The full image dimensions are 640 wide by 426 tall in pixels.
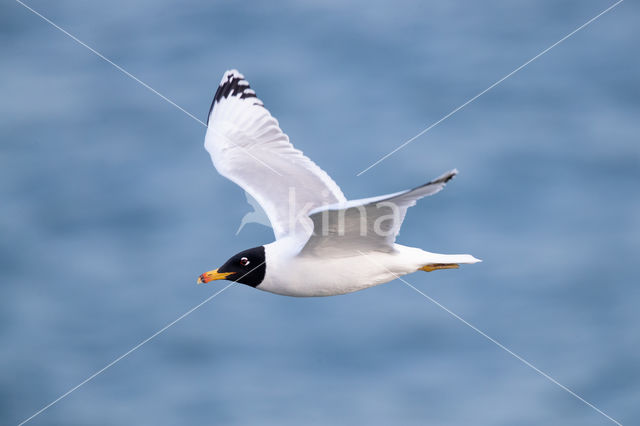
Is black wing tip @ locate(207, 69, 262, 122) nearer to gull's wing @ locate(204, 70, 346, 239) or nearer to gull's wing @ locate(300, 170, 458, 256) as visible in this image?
gull's wing @ locate(204, 70, 346, 239)

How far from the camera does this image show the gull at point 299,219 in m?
8.19

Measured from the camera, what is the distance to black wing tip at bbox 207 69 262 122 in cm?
1059

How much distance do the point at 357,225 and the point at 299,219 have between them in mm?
1185

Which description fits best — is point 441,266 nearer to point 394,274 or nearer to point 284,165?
point 394,274

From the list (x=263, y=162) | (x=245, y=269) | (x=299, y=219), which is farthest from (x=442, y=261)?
(x=263, y=162)

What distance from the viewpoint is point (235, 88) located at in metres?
10.6

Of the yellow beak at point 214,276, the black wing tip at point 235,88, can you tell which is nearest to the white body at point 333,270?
the yellow beak at point 214,276

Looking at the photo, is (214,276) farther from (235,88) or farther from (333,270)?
(235,88)

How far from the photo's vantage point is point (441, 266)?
9250mm

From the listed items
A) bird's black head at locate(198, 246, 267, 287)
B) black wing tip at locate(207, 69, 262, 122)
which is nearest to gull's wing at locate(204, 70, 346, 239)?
black wing tip at locate(207, 69, 262, 122)

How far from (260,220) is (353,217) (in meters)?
1.85

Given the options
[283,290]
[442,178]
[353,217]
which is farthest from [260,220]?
[442,178]

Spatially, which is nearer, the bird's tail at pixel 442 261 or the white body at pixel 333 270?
the white body at pixel 333 270

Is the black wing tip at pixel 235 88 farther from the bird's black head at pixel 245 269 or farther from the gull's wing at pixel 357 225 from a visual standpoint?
the gull's wing at pixel 357 225
